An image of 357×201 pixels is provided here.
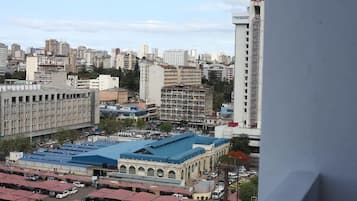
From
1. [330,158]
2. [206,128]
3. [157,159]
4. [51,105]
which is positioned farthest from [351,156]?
[206,128]

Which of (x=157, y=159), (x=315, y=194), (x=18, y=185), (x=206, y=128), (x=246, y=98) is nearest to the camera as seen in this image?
(x=315, y=194)

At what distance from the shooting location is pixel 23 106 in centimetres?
877

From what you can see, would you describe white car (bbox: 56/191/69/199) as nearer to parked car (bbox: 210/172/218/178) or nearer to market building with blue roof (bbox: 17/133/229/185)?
market building with blue roof (bbox: 17/133/229/185)

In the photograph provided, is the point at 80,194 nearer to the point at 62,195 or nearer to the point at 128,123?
the point at 62,195

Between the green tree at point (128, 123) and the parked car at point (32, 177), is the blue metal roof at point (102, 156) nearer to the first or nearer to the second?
the parked car at point (32, 177)

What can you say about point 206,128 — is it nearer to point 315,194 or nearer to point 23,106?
point 23,106

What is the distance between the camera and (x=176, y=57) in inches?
908

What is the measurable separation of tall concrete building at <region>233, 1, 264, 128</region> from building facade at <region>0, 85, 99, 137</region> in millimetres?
3524

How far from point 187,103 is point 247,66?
3.46 m

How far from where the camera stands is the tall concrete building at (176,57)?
22770 mm

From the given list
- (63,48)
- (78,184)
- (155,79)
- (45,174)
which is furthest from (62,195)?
(63,48)

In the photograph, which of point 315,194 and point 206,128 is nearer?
point 315,194

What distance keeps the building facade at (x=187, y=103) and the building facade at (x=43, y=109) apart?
195 centimetres

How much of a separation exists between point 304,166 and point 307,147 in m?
0.01
